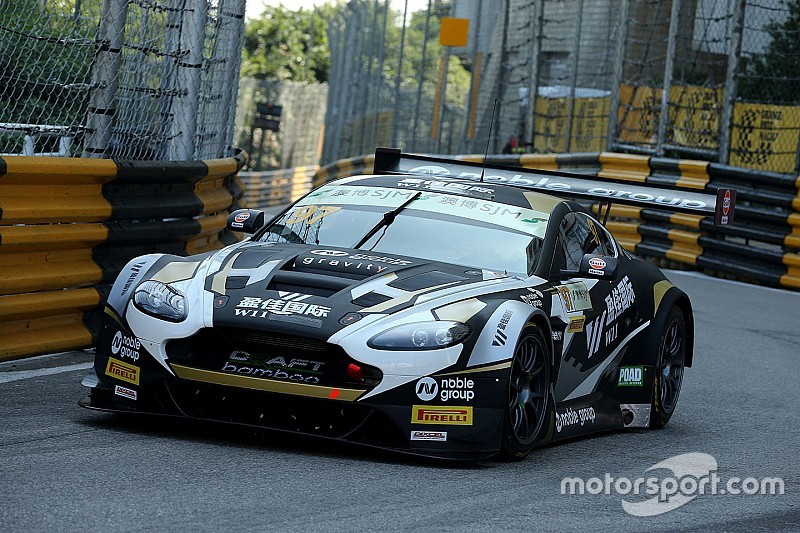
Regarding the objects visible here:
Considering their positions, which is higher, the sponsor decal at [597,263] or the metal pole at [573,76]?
the metal pole at [573,76]

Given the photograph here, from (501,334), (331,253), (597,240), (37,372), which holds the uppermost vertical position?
(597,240)

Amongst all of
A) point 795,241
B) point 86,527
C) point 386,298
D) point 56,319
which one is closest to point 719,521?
point 386,298

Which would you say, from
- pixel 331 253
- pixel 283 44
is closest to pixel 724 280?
pixel 331 253

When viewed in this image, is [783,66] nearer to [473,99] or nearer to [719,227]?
[719,227]

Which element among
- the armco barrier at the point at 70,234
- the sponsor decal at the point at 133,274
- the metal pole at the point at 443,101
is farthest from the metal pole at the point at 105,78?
the metal pole at the point at 443,101

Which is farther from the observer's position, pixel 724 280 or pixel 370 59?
pixel 370 59

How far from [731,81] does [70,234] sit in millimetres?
10604

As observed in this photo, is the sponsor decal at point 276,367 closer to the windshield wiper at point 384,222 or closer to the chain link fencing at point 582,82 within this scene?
the windshield wiper at point 384,222

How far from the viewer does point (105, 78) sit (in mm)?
8312

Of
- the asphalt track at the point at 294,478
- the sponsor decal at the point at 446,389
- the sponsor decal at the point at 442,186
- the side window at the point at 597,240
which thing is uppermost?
the sponsor decal at the point at 442,186

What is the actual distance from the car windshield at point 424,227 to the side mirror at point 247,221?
0.09m

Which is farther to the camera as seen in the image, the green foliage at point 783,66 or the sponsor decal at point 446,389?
the green foliage at point 783,66

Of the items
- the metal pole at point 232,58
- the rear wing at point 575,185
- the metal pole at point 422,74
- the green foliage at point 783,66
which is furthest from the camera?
the metal pole at point 422,74

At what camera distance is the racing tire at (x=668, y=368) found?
7680 millimetres
